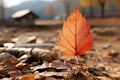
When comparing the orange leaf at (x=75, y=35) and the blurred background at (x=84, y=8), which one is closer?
the orange leaf at (x=75, y=35)

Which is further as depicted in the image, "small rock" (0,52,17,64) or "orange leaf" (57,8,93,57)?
"small rock" (0,52,17,64)

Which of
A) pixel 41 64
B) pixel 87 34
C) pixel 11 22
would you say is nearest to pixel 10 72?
pixel 41 64

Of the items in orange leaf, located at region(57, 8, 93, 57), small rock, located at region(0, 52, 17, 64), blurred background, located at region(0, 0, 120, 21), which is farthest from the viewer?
blurred background, located at region(0, 0, 120, 21)

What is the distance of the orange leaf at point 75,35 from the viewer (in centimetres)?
470

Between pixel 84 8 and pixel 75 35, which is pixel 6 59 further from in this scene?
pixel 84 8

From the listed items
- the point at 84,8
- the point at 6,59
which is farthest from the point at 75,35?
the point at 84,8

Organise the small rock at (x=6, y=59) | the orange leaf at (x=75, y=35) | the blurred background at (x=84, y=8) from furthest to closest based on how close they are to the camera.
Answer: the blurred background at (x=84, y=8)
the small rock at (x=6, y=59)
the orange leaf at (x=75, y=35)

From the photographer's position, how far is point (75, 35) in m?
4.80

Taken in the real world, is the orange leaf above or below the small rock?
above

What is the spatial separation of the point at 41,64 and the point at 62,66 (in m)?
0.47

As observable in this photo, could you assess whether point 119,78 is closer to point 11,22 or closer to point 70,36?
point 70,36

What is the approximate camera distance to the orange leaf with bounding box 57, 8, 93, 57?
4.70 m

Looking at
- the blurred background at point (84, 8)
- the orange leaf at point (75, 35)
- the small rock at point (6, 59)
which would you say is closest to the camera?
the orange leaf at point (75, 35)

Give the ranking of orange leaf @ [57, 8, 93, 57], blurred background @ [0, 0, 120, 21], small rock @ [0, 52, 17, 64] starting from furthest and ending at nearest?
blurred background @ [0, 0, 120, 21] → small rock @ [0, 52, 17, 64] → orange leaf @ [57, 8, 93, 57]
